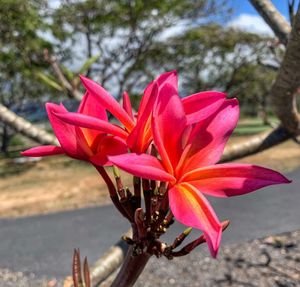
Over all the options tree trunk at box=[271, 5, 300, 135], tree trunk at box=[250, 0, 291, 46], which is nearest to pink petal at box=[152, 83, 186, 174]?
tree trunk at box=[271, 5, 300, 135]

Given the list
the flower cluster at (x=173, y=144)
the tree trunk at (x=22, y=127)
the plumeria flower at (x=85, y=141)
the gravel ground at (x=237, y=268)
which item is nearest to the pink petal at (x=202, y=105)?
the flower cluster at (x=173, y=144)

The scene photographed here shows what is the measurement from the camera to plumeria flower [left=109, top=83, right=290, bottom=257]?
0.56 metres

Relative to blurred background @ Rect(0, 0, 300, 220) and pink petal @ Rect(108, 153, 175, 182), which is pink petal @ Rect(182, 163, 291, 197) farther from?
blurred background @ Rect(0, 0, 300, 220)

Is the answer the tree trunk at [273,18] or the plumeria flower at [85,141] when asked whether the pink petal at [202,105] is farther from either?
the tree trunk at [273,18]

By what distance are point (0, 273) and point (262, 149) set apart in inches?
180

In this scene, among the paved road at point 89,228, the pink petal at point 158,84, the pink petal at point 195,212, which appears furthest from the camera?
the paved road at point 89,228

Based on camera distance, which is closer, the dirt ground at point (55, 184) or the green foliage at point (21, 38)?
the dirt ground at point (55, 184)

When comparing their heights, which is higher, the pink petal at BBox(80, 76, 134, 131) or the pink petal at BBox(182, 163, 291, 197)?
the pink petal at BBox(80, 76, 134, 131)

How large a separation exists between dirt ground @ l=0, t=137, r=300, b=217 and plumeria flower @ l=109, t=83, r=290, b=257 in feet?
22.5

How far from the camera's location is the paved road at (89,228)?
19.4ft

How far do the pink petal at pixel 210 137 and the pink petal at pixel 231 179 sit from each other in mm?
29

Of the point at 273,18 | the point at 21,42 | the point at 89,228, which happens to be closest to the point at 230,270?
the point at 89,228

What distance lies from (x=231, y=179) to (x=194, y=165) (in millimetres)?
66

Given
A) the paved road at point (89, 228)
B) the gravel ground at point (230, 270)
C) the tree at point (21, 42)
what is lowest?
the paved road at point (89, 228)
